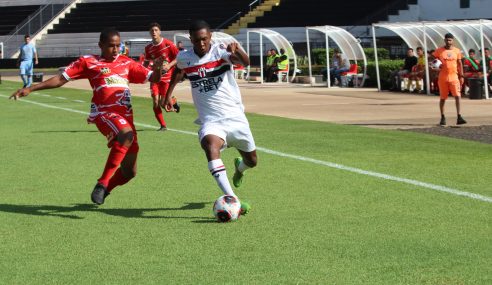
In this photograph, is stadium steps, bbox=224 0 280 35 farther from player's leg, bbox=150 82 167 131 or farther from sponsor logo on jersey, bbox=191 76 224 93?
sponsor logo on jersey, bbox=191 76 224 93

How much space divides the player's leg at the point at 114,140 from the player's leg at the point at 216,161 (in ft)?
3.12

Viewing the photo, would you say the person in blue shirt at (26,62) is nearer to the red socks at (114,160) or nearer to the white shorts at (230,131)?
the red socks at (114,160)

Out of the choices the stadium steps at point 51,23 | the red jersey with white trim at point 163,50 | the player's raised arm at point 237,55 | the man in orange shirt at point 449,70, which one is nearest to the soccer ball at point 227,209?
the player's raised arm at point 237,55

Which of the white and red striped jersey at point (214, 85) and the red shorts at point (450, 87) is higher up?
the white and red striped jersey at point (214, 85)

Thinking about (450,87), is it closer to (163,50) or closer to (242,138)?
(163,50)

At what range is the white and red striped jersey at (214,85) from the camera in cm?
915

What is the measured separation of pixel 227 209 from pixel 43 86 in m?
2.32

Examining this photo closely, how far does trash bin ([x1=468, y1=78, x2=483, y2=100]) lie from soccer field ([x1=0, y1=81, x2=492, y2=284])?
12700 millimetres

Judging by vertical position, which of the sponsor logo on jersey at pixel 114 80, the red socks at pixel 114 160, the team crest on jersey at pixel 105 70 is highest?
the team crest on jersey at pixel 105 70

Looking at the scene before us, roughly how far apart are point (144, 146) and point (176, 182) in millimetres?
4510

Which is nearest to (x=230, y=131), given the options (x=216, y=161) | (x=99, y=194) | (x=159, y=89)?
(x=216, y=161)

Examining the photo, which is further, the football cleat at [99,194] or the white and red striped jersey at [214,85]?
the football cleat at [99,194]

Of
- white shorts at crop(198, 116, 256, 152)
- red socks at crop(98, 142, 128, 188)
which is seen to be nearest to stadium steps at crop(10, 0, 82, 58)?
red socks at crop(98, 142, 128, 188)

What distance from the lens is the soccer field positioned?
6.69 meters
